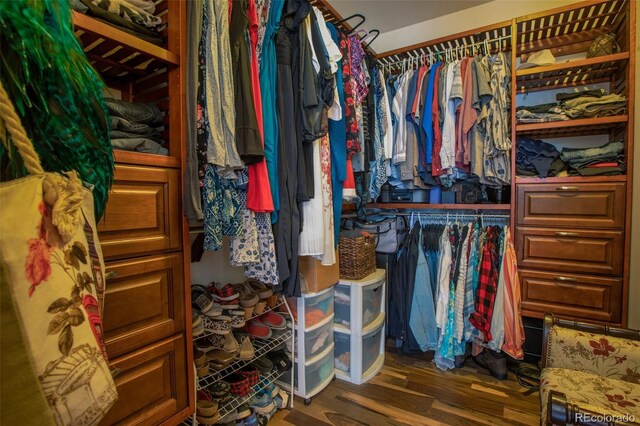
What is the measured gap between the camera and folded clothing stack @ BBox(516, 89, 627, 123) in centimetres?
168

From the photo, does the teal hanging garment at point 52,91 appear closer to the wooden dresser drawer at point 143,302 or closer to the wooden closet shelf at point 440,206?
the wooden dresser drawer at point 143,302

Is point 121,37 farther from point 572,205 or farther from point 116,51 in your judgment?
point 572,205

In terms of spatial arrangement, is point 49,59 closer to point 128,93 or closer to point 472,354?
point 128,93

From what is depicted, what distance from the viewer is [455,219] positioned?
89.9 inches

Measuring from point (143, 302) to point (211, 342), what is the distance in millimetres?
557

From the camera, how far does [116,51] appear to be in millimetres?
1000

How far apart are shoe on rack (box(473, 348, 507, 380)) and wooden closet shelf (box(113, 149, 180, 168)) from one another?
2155mm

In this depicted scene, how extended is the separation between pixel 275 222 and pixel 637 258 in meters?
1.87

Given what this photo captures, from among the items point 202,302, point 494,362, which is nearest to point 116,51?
point 202,302

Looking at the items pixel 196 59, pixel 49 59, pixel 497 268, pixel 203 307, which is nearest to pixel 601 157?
pixel 497 268

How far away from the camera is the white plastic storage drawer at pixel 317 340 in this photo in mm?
1708

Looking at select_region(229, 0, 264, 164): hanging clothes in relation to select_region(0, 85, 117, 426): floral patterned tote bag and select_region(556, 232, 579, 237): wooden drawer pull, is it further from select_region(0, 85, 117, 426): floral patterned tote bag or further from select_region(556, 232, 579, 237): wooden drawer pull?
select_region(556, 232, 579, 237): wooden drawer pull

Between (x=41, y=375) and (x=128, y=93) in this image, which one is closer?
(x=41, y=375)

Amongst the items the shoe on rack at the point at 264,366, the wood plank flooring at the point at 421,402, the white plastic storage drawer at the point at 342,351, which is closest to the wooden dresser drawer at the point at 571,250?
the wood plank flooring at the point at 421,402
